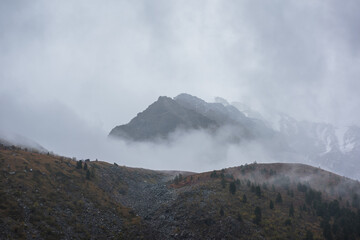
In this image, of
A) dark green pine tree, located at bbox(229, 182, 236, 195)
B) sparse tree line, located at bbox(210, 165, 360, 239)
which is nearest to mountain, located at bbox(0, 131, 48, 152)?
dark green pine tree, located at bbox(229, 182, 236, 195)

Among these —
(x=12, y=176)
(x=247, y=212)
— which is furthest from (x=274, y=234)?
(x=12, y=176)

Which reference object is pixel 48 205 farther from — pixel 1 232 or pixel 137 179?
pixel 137 179

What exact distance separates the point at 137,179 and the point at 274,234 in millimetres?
62769

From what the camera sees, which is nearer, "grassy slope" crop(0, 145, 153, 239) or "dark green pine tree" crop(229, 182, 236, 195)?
"grassy slope" crop(0, 145, 153, 239)

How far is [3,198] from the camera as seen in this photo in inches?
1586

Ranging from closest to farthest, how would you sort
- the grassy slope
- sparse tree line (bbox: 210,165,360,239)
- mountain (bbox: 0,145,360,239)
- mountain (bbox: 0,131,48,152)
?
the grassy slope < mountain (bbox: 0,145,360,239) < sparse tree line (bbox: 210,165,360,239) < mountain (bbox: 0,131,48,152)

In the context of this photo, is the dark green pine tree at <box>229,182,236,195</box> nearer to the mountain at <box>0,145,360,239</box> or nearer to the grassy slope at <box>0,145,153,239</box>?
the mountain at <box>0,145,360,239</box>

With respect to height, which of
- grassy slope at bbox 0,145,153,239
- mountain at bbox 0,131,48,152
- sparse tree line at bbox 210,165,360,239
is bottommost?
grassy slope at bbox 0,145,153,239

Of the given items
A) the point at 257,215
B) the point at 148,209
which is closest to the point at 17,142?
the point at 148,209

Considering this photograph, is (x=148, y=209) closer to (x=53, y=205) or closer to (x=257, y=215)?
(x=53, y=205)

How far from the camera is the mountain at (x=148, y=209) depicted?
42.1 meters

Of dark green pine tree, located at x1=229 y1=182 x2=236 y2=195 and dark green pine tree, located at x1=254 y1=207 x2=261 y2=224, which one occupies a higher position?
dark green pine tree, located at x1=229 y1=182 x2=236 y2=195

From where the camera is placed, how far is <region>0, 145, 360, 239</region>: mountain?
42125 mm

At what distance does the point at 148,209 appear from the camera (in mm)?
66562
